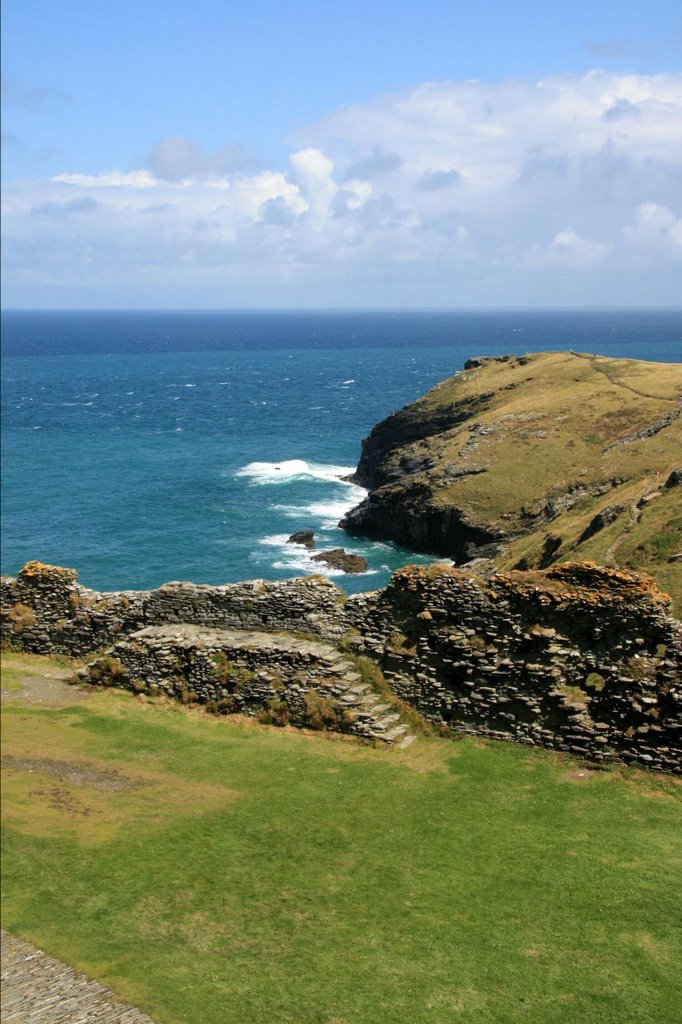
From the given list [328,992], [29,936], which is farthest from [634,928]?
[29,936]

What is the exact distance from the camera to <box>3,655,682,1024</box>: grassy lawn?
47.6ft

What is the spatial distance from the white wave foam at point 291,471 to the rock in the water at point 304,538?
24988mm

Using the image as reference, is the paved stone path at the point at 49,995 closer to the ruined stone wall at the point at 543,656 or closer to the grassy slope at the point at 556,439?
the ruined stone wall at the point at 543,656

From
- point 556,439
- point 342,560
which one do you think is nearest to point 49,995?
point 342,560

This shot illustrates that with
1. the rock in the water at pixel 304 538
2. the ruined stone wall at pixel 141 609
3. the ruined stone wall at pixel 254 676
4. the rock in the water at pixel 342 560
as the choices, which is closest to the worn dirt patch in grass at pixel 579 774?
the ruined stone wall at pixel 254 676

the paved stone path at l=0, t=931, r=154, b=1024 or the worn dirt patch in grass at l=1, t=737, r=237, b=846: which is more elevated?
the worn dirt patch in grass at l=1, t=737, r=237, b=846

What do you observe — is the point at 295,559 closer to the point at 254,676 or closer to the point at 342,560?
the point at 342,560

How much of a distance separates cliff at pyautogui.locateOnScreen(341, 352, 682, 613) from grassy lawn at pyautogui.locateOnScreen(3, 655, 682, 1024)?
20.0 metres

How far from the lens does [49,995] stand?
50.2 ft

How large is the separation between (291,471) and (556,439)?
40224mm

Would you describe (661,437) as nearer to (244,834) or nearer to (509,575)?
(509,575)

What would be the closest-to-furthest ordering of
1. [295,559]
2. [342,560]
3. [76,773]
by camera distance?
[76,773] → [342,560] → [295,559]

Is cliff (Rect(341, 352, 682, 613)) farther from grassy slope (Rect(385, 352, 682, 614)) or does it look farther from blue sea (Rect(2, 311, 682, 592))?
blue sea (Rect(2, 311, 682, 592))

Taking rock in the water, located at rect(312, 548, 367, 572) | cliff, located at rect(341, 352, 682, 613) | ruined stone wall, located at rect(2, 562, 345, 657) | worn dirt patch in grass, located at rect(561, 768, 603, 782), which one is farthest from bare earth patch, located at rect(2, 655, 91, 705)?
rock in the water, located at rect(312, 548, 367, 572)
